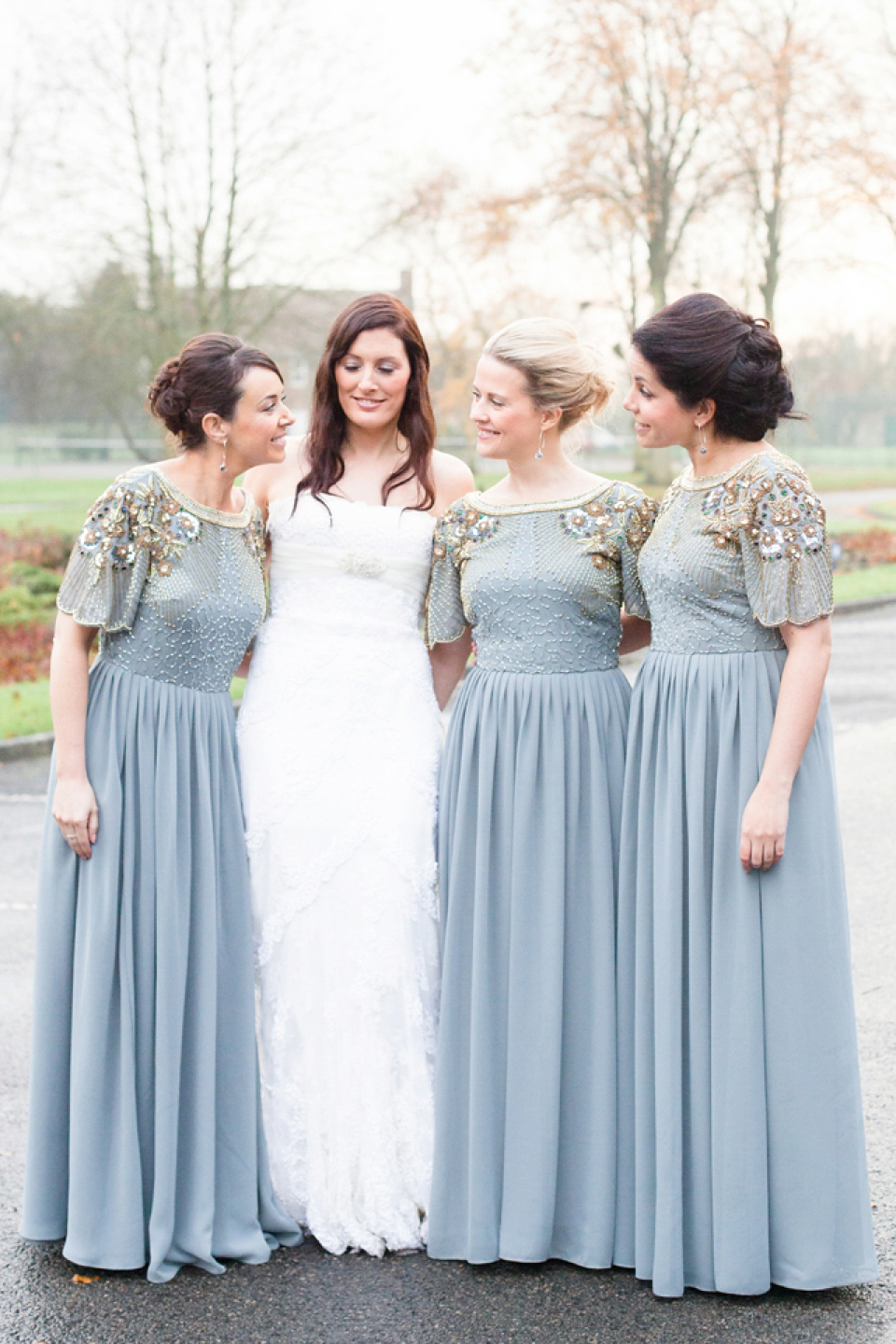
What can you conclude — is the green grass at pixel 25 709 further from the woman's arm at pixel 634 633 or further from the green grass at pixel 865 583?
the green grass at pixel 865 583

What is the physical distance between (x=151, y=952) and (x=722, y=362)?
2105 mm

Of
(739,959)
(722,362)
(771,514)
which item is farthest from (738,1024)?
(722,362)

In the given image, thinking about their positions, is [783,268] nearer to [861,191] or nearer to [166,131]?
[861,191]

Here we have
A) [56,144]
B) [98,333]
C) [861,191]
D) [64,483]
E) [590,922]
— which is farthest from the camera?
[64,483]

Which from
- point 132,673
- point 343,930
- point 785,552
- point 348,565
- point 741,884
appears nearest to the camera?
point 785,552

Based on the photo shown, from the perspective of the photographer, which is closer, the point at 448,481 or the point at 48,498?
the point at 448,481

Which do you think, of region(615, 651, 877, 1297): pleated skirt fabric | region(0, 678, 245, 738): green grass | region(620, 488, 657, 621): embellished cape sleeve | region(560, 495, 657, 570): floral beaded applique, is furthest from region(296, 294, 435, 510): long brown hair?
region(0, 678, 245, 738): green grass

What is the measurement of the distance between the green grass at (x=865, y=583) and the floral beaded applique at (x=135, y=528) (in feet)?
58.5

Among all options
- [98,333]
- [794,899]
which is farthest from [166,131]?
[794,899]

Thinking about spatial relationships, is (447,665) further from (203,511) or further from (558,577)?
(203,511)

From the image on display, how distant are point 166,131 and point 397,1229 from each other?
16150 mm

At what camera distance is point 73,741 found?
11.9ft

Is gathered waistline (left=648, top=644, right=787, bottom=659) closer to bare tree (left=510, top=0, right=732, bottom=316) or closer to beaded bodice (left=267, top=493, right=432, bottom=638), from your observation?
beaded bodice (left=267, top=493, right=432, bottom=638)

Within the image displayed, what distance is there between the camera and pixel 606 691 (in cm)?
376
